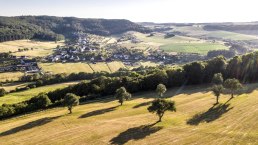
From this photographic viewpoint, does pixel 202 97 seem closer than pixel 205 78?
Yes

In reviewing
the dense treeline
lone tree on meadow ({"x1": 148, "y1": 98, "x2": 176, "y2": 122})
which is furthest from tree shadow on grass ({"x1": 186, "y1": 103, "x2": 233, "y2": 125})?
the dense treeline

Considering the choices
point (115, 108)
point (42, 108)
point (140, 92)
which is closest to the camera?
point (115, 108)

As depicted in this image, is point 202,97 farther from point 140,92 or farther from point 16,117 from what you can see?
point 16,117

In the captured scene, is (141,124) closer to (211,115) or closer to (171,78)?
(211,115)

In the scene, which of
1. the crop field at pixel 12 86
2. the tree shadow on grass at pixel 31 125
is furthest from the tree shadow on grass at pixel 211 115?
the crop field at pixel 12 86

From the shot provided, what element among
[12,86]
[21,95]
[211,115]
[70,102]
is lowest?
[12,86]

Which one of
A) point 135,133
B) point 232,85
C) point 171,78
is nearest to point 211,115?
point 232,85

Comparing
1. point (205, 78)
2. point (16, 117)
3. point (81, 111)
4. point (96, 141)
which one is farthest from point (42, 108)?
point (205, 78)
